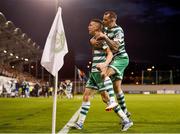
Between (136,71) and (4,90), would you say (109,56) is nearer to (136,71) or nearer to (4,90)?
(4,90)

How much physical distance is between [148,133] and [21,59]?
79755 mm

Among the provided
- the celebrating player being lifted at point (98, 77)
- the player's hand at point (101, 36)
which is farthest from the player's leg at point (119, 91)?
the player's hand at point (101, 36)

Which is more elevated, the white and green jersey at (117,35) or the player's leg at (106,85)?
the white and green jersey at (117,35)

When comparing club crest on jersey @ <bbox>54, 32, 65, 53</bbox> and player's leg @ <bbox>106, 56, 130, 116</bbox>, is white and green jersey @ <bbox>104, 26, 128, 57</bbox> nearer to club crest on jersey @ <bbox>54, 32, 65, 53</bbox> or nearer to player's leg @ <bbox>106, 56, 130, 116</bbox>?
player's leg @ <bbox>106, 56, 130, 116</bbox>

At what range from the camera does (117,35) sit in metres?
9.19

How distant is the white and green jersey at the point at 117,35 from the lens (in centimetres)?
919

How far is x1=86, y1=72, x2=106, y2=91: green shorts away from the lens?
30.4ft

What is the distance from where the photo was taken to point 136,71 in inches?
5295

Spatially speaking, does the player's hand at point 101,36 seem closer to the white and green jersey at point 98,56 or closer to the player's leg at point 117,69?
the white and green jersey at point 98,56

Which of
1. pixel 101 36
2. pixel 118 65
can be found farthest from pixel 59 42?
pixel 118 65

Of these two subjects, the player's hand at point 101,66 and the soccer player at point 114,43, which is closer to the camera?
the player's hand at point 101,66

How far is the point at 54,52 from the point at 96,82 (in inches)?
92.7

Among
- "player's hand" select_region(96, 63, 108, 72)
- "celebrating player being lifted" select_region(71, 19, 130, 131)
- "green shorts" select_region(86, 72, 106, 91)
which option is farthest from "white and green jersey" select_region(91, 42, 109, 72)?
"player's hand" select_region(96, 63, 108, 72)

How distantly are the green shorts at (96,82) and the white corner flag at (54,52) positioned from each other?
2.13 m
